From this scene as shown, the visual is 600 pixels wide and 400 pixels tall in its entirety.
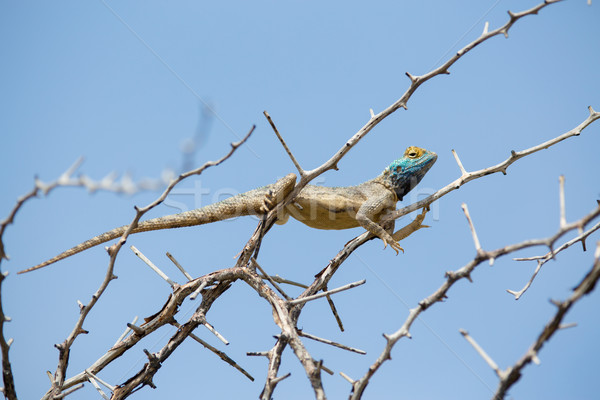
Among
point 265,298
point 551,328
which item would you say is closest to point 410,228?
point 265,298

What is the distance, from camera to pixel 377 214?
8.66 metres

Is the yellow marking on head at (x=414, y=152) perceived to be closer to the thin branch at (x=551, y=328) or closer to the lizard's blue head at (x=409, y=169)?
the lizard's blue head at (x=409, y=169)

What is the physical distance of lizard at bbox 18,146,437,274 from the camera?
25.3ft

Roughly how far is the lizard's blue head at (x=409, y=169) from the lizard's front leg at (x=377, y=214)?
0.28m

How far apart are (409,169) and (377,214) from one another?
3.67 ft

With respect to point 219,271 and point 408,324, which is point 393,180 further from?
point 408,324

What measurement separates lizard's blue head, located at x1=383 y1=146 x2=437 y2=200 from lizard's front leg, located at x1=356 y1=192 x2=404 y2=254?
0.28 meters

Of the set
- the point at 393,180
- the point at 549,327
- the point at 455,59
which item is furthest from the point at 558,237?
the point at 393,180

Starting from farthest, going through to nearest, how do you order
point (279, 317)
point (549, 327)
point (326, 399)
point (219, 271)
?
point (219, 271) → point (279, 317) → point (326, 399) → point (549, 327)

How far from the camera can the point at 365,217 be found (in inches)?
324

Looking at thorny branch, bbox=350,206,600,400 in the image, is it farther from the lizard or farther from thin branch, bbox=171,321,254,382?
the lizard

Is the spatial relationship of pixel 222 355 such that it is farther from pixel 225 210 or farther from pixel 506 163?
pixel 506 163

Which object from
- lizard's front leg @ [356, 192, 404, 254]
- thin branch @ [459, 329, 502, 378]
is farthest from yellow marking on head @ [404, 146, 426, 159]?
thin branch @ [459, 329, 502, 378]

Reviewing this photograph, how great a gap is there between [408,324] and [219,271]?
2544 millimetres
